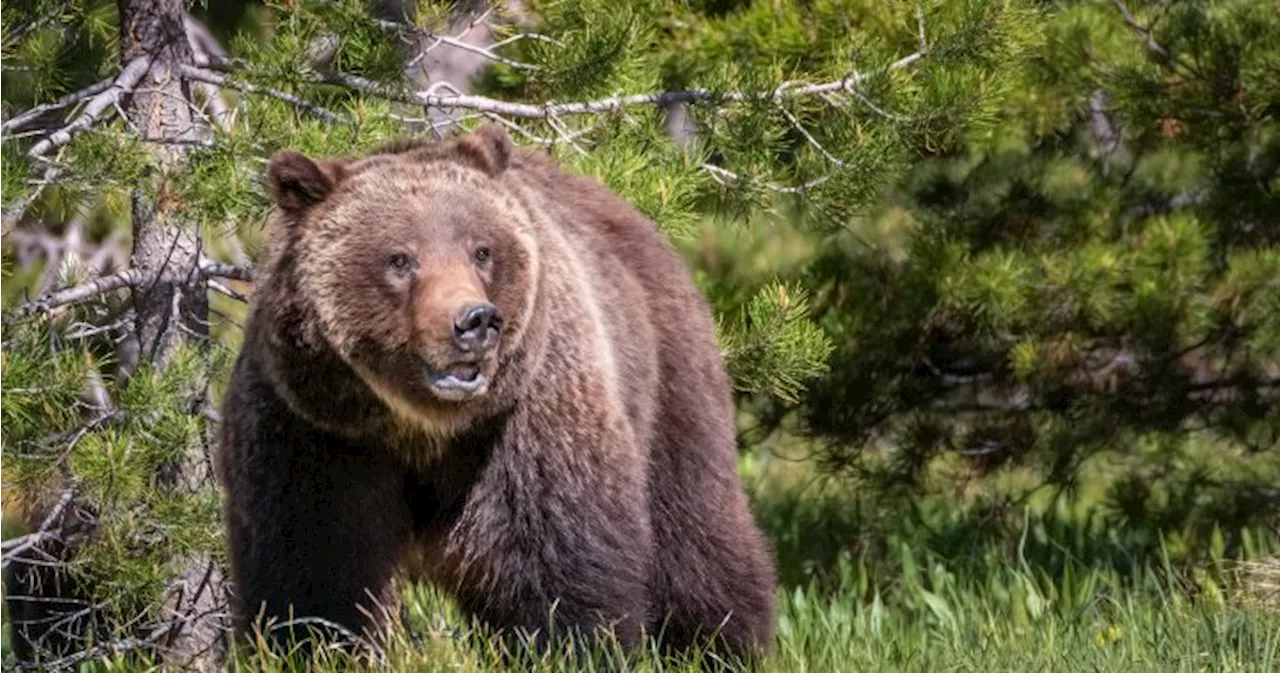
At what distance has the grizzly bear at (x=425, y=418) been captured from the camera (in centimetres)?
499

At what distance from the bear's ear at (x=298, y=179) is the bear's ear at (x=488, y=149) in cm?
31

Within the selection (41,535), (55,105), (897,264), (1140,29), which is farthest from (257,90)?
(1140,29)

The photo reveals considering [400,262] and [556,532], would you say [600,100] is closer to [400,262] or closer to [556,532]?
[400,262]

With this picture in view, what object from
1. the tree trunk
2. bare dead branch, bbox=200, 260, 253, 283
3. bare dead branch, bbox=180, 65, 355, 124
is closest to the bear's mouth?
bare dead branch, bbox=180, 65, 355, 124

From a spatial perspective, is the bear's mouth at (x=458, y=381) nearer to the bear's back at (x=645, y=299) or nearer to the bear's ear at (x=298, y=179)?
the bear's ear at (x=298, y=179)

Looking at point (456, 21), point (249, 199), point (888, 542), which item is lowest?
point (888, 542)

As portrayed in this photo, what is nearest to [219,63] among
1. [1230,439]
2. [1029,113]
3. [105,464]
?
[105,464]

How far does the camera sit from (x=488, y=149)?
5270 mm

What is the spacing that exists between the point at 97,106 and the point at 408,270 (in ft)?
4.87

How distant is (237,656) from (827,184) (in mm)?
2326

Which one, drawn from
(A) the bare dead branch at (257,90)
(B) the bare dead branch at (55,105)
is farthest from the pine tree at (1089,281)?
(B) the bare dead branch at (55,105)

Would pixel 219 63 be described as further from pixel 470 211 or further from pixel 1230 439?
pixel 1230 439

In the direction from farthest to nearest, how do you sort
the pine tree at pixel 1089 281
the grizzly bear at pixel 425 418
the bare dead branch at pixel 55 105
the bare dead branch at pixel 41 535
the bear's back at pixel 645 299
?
the pine tree at pixel 1089 281
the bare dead branch at pixel 41 535
the bare dead branch at pixel 55 105
the bear's back at pixel 645 299
the grizzly bear at pixel 425 418

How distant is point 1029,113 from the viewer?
26.0ft
